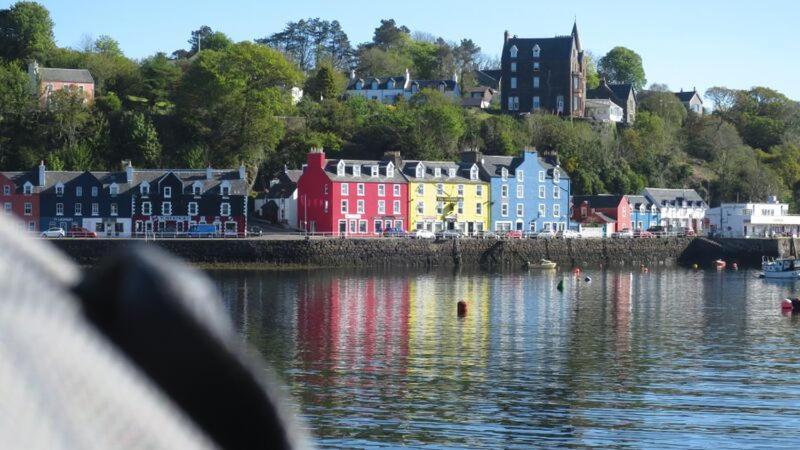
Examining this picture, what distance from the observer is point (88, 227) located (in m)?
76.2

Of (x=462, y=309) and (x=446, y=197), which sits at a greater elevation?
(x=446, y=197)

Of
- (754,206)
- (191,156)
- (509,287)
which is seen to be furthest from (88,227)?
(754,206)

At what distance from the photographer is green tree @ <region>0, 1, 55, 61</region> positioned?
99.9m

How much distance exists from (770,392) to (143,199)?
56706 millimetres

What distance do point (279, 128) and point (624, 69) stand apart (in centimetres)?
7550

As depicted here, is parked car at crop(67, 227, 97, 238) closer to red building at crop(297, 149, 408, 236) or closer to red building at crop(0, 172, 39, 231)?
red building at crop(0, 172, 39, 231)

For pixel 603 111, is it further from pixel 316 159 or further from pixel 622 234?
pixel 316 159

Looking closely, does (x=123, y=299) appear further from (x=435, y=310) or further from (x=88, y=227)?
(x=88, y=227)

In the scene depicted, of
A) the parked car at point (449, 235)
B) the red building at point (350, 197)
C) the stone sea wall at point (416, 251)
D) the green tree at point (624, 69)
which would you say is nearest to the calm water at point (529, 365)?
the stone sea wall at point (416, 251)

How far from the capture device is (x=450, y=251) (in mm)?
78500

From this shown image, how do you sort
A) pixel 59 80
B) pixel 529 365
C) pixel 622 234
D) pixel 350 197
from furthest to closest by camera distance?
pixel 59 80 < pixel 622 234 < pixel 350 197 < pixel 529 365

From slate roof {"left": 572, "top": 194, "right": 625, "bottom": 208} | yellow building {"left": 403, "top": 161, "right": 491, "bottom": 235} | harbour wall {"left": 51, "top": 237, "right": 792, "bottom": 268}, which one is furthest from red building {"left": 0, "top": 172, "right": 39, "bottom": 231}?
slate roof {"left": 572, "top": 194, "right": 625, "bottom": 208}

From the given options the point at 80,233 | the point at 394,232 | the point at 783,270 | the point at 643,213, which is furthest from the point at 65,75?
the point at 783,270

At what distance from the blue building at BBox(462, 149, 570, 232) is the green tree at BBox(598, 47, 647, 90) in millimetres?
67748
